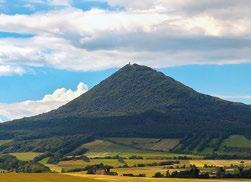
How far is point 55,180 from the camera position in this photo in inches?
5842

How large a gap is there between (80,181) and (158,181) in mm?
32845

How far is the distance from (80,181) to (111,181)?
17273 mm

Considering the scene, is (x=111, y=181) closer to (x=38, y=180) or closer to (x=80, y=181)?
(x=80, y=181)

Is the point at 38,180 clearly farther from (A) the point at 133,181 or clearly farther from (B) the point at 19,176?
(A) the point at 133,181

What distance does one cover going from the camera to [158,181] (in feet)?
575

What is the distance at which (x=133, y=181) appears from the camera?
171 meters

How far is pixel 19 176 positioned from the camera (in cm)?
15138

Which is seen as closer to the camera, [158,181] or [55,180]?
[55,180]

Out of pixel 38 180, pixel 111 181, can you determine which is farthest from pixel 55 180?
pixel 111 181

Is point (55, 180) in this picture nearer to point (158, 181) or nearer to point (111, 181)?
point (111, 181)

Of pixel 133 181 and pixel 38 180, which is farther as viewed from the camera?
pixel 133 181

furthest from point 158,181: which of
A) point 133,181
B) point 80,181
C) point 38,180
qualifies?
point 38,180

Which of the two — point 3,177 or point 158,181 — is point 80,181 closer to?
point 3,177

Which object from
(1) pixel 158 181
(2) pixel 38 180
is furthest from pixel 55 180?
(1) pixel 158 181
